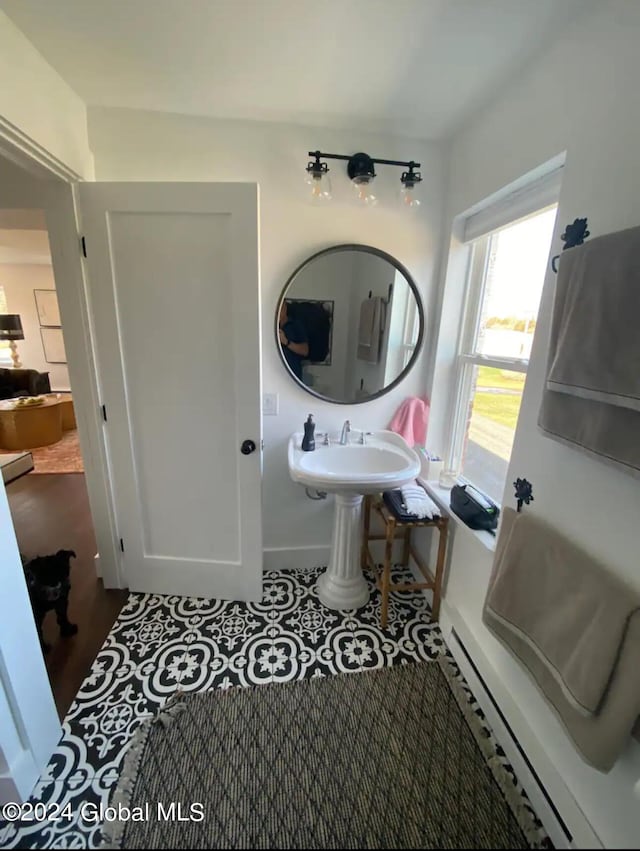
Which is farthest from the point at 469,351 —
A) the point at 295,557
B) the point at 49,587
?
the point at 49,587

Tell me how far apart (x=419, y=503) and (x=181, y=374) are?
1291mm

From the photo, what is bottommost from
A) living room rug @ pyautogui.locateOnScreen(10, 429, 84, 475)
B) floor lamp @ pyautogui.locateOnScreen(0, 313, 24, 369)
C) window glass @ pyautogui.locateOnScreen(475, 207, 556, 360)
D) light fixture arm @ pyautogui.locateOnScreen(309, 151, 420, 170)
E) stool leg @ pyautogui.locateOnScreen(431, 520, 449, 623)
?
living room rug @ pyautogui.locateOnScreen(10, 429, 84, 475)

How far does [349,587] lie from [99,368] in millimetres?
1655

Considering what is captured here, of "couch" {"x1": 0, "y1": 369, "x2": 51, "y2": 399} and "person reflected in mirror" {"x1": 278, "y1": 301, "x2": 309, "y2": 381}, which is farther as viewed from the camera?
"couch" {"x1": 0, "y1": 369, "x2": 51, "y2": 399}

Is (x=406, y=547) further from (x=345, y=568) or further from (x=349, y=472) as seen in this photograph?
(x=349, y=472)

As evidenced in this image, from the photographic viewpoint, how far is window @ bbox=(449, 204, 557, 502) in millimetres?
1391

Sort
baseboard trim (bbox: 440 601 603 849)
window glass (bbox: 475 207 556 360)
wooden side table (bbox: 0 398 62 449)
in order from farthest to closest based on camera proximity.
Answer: wooden side table (bbox: 0 398 62 449) < window glass (bbox: 475 207 556 360) < baseboard trim (bbox: 440 601 603 849)

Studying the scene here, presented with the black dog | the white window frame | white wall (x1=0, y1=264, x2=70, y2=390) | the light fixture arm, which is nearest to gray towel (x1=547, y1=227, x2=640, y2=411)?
the white window frame

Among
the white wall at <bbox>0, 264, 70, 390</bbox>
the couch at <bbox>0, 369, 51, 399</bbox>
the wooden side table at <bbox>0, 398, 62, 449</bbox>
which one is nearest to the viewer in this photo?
the wooden side table at <bbox>0, 398, 62, 449</bbox>

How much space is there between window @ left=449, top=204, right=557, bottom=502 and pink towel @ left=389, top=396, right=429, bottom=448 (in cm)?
17

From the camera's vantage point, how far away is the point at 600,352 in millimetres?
837

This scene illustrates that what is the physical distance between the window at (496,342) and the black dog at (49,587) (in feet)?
6.56

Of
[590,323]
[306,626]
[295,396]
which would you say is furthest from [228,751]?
[590,323]

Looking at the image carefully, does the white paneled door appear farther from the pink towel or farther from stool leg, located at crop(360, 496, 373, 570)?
the pink towel
